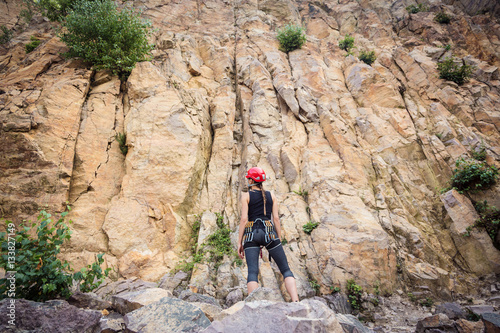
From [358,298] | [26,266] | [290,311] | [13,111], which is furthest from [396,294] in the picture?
[13,111]

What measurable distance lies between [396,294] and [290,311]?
5.38 m

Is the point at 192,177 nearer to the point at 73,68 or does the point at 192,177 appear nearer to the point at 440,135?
the point at 73,68

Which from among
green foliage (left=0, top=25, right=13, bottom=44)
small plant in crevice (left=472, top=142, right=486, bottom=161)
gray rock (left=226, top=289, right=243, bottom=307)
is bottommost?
gray rock (left=226, top=289, right=243, bottom=307)

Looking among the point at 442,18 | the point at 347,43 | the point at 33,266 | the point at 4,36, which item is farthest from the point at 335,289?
the point at 4,36

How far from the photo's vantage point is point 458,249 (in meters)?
6.89

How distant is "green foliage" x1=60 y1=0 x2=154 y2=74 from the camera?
371 inches

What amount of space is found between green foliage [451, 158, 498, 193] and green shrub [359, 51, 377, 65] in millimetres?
8895

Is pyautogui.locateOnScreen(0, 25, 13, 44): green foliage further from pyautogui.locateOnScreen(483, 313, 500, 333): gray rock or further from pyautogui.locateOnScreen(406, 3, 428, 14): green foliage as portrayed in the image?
pyautogui.locateOnScreen(406, 3, 428, 14): green foliage

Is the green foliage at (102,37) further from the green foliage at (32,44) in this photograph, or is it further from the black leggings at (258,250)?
the black leggings at (258,250)

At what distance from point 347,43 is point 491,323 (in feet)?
56.5

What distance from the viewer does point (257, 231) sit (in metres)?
4.14

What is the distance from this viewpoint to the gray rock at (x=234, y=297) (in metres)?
5.61

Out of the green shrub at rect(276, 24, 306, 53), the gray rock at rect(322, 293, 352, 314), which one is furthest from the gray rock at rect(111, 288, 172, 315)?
the green shrub at rect(276, 24, 306, 53)

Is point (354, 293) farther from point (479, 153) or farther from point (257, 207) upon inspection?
point (479, 153)
